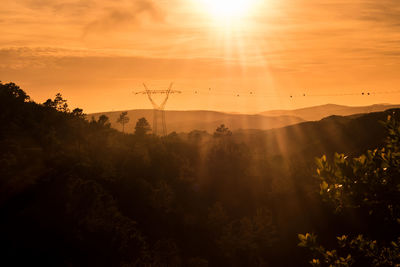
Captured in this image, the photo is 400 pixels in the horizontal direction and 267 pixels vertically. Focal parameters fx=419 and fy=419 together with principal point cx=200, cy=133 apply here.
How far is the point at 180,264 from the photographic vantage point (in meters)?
92.6

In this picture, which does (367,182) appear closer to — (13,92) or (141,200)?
(141,200)

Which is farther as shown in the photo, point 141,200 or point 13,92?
point 13,92

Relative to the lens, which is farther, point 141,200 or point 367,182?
point 141,200

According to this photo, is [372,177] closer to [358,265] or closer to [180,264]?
[180,264]

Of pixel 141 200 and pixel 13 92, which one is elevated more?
pixel 13 92

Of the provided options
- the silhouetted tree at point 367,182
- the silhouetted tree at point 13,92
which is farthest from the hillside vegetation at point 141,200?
the silhouetted tree at point 367,182

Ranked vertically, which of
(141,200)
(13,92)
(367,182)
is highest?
(13,92)

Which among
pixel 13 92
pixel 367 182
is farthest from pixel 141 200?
pixel 367 182

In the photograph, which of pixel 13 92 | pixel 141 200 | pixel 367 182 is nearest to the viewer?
A: pixel 367 182

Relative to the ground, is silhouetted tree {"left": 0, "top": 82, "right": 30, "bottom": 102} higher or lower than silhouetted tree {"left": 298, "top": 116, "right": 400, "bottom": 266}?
higher

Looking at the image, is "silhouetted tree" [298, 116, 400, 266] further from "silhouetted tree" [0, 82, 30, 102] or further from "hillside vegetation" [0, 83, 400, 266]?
"silhouetted tree" [0, 82, 30, 102]

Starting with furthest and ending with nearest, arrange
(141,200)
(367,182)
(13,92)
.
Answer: (13,92) < (141,200) < (367,182)

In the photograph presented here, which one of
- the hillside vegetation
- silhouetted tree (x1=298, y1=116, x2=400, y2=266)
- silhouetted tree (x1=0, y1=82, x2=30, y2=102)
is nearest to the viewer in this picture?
silhouetted tree (x1=298, y1=116, x2=400, y2=266)

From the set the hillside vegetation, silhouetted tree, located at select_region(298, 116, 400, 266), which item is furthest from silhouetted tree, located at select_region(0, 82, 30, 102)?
silhouetted tree, located at select_region(298, 116, 400, 266)
